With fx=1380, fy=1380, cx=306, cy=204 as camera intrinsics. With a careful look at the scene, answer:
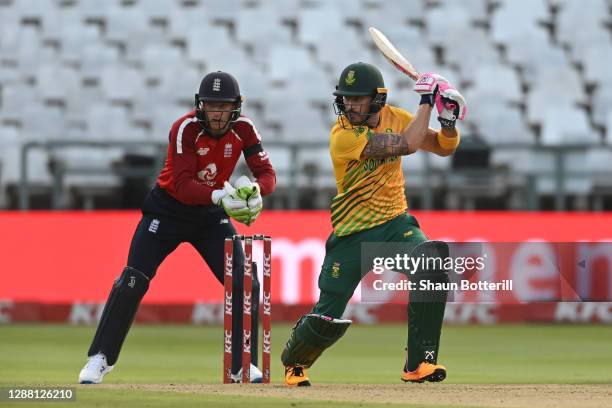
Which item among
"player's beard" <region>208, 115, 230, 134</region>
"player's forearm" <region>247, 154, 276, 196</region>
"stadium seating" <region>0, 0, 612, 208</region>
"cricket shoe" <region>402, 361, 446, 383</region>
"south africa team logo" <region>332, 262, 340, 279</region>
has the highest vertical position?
"stadium seating" <region>0, 0, 612, 208</region>

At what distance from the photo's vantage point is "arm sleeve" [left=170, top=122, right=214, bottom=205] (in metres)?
8.09

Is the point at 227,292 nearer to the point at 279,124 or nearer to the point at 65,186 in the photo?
the point at 65,186

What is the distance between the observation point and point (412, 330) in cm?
778

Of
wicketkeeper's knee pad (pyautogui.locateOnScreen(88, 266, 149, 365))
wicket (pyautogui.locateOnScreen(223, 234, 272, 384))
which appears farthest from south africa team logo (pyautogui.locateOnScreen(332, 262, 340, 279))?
wicketkeeper's knee pad (pyautogui.locateOnScreen(88, 266, 149, 365))

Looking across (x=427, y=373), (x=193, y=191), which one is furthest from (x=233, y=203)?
(x=427, y=373)

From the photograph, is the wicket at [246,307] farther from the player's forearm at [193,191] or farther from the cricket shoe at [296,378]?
the player's forearm at [193,191]

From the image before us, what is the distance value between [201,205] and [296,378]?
1213 millimetres

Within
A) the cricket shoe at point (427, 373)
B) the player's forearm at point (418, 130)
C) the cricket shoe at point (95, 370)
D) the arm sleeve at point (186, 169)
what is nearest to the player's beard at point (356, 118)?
the player's forearm at point (418, 130)

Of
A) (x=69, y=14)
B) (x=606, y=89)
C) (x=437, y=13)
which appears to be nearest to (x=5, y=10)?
(x=69, y=14)

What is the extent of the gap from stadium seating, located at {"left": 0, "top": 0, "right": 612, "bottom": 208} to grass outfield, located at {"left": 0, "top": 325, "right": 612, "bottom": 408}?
3.85 meters

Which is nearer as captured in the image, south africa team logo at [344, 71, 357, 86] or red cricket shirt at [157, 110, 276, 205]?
south africa team logo at [344, 71, 357, 86]

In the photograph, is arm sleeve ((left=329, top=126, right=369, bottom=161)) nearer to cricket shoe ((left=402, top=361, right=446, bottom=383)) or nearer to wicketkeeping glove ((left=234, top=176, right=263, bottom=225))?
wicketkeeping glove ((left=234, top=176, right=263, bottom=225))

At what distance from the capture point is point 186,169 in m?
Answer: 8.16

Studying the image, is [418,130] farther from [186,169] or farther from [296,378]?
[296,378]
